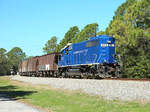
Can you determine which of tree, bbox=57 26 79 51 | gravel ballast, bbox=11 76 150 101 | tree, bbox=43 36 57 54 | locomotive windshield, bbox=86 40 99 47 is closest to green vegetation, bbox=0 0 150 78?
locomotive windshield, bbox=86 40 99 47

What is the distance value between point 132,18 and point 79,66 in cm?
1251

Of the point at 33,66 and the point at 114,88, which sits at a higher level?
the point at 33,66

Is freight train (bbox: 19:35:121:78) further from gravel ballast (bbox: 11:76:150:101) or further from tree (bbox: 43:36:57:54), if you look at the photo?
tree (bbox: 43:36:57:54)

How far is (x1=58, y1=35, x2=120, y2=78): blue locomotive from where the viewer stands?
75.3ft

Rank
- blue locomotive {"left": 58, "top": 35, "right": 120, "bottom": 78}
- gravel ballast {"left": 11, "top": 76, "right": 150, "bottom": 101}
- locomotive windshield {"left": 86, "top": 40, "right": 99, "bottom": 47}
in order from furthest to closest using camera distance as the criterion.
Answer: locomotive windshield {"left": 86, "top": 40, "right": 99, "bottom": 47} → blue locomotive {"left": 58, "top": 35, "right": 120, "bottom": 78} → gravel ballast {"left": 11, "top": 76, "right": 150, "bottom": 101}

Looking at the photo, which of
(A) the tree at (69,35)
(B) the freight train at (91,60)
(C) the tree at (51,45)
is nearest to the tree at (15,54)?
(C) the tree at (51,45)

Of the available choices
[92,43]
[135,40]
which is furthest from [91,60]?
[135,40]

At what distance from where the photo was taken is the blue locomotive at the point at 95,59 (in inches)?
904

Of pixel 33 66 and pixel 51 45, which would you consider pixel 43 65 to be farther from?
pixel 51 45

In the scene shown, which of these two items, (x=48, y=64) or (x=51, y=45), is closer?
(x=48, y=64)

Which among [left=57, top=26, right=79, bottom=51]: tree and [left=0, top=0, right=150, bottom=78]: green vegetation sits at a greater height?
[left=57, top=26, right=79, bottom=51]: tree

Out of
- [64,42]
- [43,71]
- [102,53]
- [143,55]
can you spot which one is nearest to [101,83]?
[102,53]

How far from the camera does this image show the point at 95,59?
79.5ft

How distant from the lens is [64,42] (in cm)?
7306
